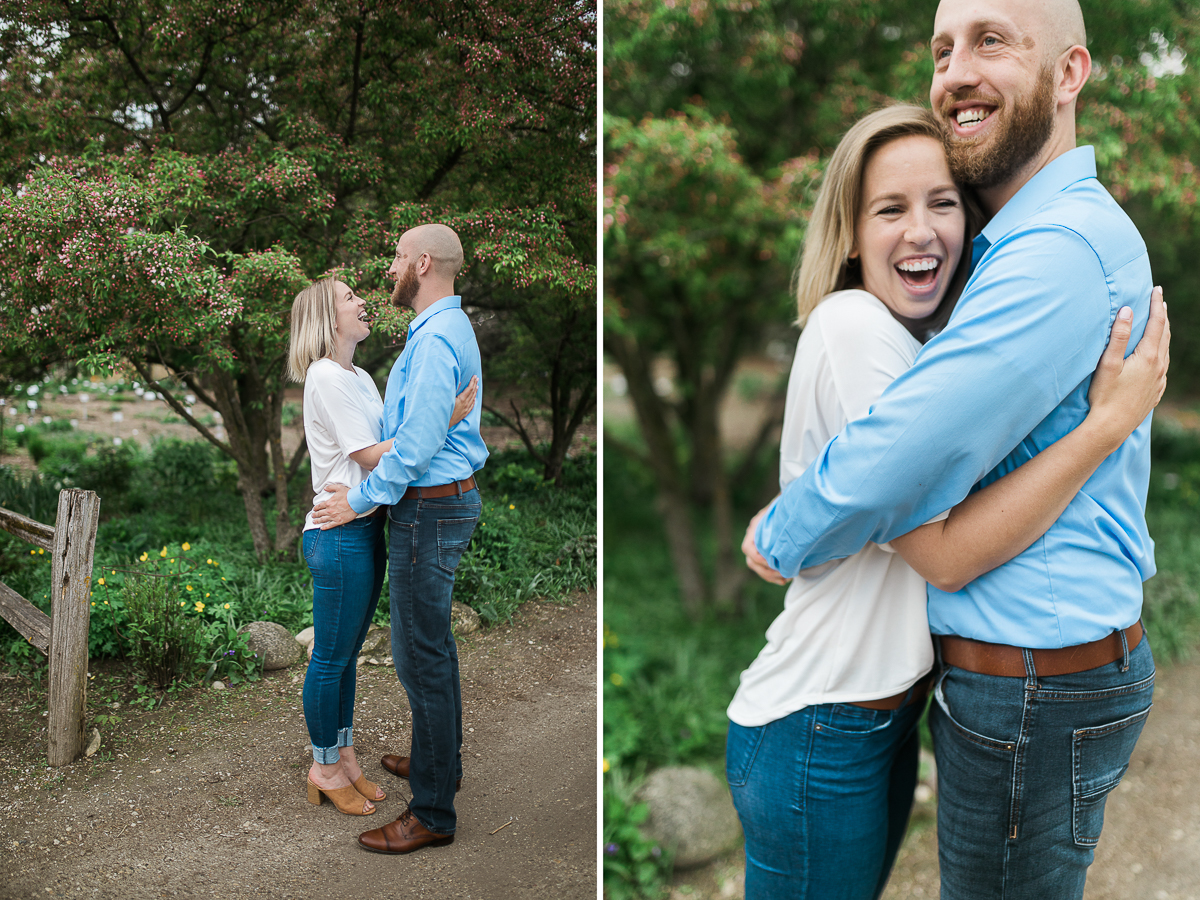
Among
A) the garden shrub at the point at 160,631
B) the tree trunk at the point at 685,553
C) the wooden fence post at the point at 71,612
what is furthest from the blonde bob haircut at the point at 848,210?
the tree trunk at the point at 685,553

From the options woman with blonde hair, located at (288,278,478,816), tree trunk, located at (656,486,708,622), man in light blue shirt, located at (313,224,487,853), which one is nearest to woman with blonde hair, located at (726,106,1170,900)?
man in light blue shirt, located at (313,224,487,853)

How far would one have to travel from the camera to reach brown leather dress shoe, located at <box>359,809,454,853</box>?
1.83 m

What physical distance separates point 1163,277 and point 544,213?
23.7ft

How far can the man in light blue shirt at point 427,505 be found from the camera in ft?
5.98

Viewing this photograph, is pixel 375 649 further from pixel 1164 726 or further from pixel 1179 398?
pixel 1179 398

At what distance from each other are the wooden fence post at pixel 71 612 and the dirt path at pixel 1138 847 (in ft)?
7.84

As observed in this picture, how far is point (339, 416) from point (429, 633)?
0.54 meters

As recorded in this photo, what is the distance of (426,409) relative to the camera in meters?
1.81

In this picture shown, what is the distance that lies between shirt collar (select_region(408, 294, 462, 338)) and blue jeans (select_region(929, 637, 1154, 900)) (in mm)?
1244

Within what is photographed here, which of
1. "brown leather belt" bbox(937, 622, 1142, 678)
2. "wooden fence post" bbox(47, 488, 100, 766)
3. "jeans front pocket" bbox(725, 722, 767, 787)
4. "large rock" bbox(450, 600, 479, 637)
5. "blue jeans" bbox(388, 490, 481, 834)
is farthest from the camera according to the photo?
"large rock" bbox(450, 600, 479, 637)

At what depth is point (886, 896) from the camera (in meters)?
3.24

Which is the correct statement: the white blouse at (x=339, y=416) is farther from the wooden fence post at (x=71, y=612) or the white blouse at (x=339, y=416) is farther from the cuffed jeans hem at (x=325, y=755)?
the cuffed jeans hem at (x=325, y=755)

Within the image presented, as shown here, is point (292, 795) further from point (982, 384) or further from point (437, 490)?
point (982, 384)

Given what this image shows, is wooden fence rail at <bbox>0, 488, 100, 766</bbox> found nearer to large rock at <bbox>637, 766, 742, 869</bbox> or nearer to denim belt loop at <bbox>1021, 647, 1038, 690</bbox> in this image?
denim belt loop at <bbox>1021, 647, 1038, 690</bbox>
